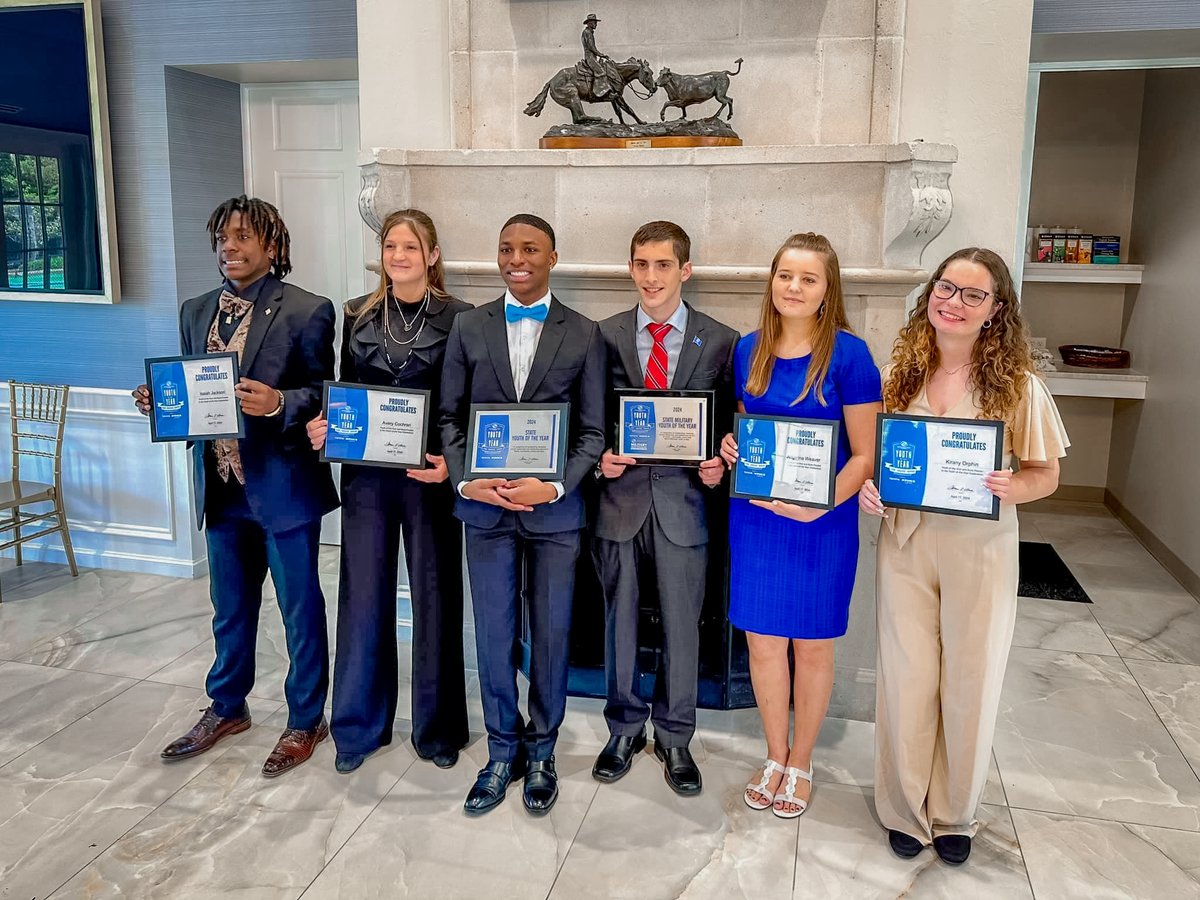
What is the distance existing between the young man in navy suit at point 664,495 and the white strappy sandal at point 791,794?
235mm

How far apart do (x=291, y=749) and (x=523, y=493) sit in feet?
3.68

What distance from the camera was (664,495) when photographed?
2.52 meters

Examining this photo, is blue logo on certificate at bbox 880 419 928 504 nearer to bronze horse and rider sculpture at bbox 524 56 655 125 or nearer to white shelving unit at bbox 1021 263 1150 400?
bronze horse and rider sculpture at bbox 524 56 655 125

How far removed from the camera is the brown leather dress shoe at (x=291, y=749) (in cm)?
274

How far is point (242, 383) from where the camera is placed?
253 centimetres

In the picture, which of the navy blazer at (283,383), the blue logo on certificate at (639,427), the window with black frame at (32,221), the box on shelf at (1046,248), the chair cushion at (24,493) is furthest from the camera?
the box on shelf at (1046,248)

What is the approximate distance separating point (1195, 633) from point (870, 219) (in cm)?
251

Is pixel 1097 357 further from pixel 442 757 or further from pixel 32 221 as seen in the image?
pixel 32 221

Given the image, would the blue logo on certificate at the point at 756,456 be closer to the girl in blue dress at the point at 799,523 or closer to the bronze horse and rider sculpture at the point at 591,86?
the girl in blue dress at the point at 799,523

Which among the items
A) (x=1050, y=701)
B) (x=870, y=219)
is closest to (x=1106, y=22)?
(x=870, y=219)

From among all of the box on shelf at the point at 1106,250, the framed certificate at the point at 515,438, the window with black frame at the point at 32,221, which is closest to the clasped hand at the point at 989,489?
the framed certificate at the point at 515,438

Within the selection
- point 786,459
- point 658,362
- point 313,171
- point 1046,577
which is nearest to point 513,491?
point 658,362

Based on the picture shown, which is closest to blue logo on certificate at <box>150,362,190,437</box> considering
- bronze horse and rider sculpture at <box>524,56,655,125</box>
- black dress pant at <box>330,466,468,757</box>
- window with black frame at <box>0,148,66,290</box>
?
black dress pant at <box>330,466,468,757</box>

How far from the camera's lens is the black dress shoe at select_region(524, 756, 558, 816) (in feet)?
8.38
